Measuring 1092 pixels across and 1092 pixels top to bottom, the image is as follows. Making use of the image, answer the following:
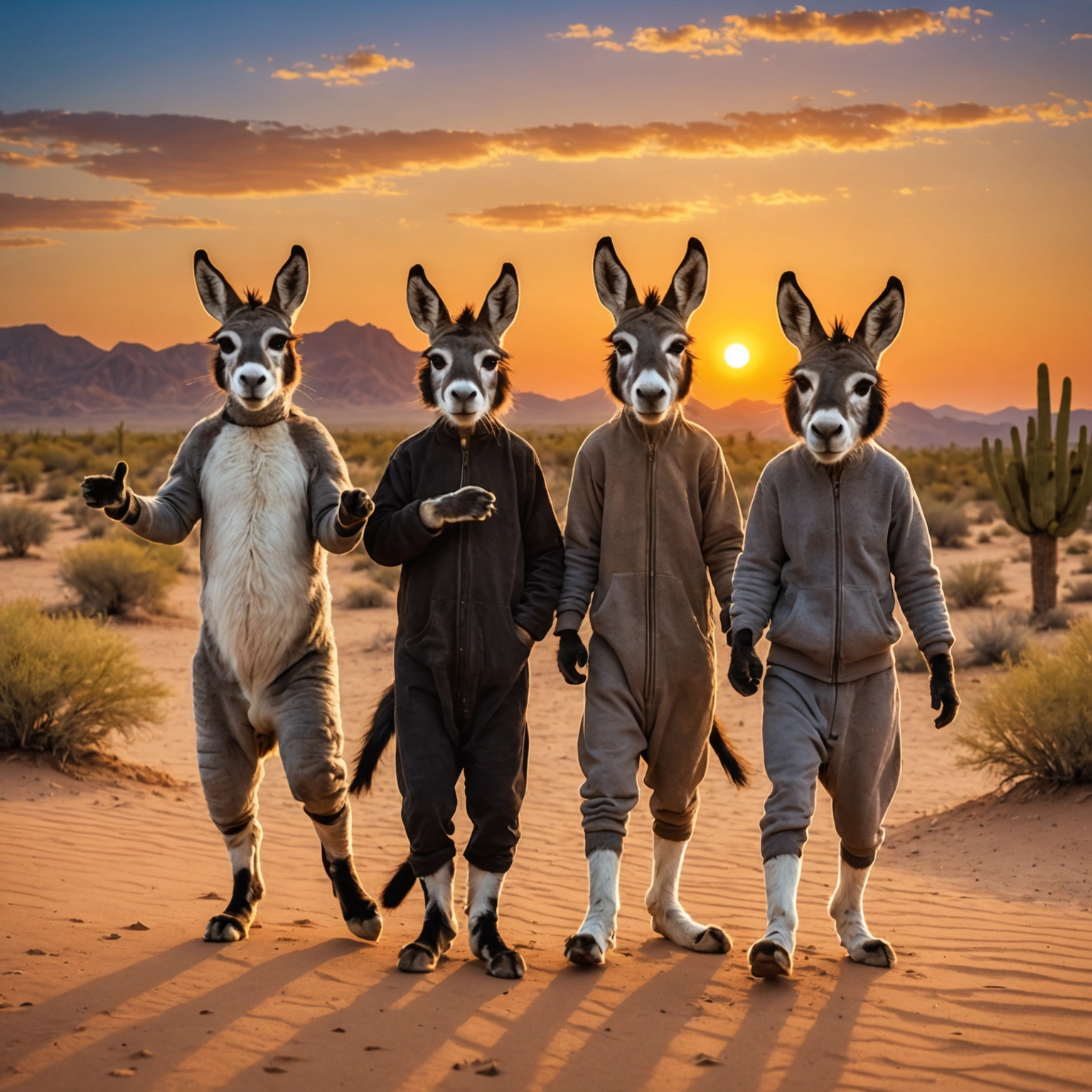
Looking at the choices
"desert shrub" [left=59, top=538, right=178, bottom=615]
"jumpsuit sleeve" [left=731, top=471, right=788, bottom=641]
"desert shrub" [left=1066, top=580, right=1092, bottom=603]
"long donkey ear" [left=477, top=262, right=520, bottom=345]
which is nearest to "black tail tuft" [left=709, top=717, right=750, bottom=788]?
"jumpsuit sleeve" [left=731, top=471, right=788, bottom=641]

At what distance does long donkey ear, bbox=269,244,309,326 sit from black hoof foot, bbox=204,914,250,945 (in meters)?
2.60

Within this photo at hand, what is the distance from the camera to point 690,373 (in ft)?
16.4

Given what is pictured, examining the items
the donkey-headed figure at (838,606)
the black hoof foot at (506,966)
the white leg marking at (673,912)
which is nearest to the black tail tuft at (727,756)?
the white leg marking at (673,912)

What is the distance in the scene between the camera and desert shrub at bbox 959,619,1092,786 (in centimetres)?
796

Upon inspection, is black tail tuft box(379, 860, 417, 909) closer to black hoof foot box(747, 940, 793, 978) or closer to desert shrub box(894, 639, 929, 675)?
black hoof foot box(747, 940, 793, 978)

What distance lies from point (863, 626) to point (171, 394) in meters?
164

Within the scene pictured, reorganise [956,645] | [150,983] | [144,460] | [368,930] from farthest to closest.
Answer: [144,460] → [956,645] → [368,930] → [150,983]

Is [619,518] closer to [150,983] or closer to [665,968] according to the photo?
[665,968]

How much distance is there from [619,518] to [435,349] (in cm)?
106

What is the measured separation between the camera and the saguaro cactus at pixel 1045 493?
16094mm

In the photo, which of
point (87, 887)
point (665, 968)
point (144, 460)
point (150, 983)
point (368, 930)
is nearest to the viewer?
point (150, 983)

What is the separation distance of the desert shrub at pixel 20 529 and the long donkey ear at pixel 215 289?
1759 cm

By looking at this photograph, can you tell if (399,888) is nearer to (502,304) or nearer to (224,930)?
(224,930)

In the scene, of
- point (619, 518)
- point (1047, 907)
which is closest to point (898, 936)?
point (1047, 907)
